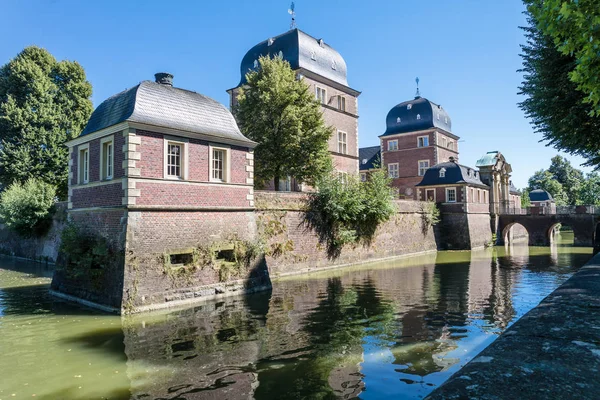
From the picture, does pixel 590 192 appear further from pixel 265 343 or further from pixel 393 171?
pixel 265 343

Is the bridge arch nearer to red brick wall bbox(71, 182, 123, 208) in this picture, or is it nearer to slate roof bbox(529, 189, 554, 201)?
slate roof bbox(529, 189, 554, 201)

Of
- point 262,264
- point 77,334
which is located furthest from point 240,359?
point 262,264

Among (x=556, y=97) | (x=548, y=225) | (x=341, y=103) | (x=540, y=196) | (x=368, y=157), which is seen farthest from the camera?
(x=540, y=196)

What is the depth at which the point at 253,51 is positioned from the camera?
31.4 meters

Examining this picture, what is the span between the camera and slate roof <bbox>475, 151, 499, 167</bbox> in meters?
42.8

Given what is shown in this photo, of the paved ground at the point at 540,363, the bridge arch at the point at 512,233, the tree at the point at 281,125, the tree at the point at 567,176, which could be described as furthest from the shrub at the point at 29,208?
the tree at the point at 567,176

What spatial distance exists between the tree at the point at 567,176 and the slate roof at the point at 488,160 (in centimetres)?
4371

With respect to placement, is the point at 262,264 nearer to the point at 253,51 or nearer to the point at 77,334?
the point at 77,334

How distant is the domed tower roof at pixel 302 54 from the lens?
29.0 m

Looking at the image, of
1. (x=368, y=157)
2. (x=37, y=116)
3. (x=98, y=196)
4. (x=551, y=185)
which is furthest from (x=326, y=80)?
(x=551, y=185)

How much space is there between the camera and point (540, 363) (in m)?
2.54

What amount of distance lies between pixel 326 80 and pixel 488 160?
2230 cm

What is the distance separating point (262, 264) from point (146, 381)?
30.3 feet

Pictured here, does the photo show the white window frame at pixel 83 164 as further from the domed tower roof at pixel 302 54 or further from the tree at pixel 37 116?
the tree at pixel 37 116
